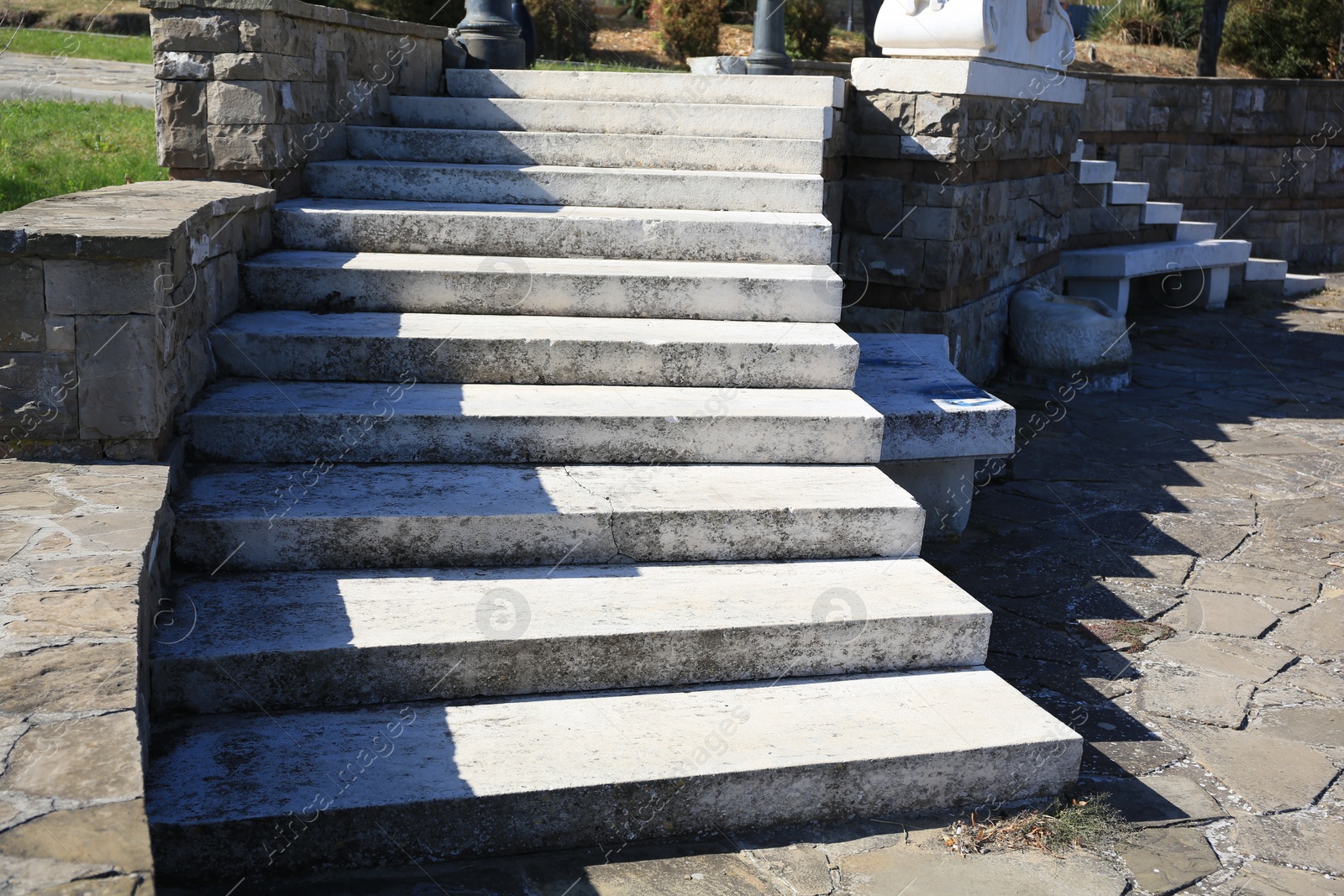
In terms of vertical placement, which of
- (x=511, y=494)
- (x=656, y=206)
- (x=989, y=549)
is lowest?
(x=989, y=549)

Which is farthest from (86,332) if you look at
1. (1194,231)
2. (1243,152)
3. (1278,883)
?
(1243,152)

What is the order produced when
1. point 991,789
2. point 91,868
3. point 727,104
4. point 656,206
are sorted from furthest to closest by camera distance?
point 727,104 < point 656,206 < point 991,789 < point 91,868

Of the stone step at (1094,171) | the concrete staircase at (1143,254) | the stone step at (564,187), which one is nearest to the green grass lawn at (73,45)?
the stone step at (564,187)

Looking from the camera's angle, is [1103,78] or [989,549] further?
[1103,78]

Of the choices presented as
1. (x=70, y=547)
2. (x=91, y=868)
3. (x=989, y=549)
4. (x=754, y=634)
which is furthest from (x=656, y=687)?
(x=989, y=549)

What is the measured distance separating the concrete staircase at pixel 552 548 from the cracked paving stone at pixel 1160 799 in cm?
21

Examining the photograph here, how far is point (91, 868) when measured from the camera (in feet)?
5.36

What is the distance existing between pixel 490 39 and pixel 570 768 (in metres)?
5.39

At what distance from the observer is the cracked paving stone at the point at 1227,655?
3943 mm

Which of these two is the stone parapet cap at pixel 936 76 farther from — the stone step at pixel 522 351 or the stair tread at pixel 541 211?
the stone step at pixel 522 351

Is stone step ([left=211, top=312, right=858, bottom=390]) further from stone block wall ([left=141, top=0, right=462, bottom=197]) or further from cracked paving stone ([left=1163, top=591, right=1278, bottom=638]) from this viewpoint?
cracked paving stone ([left=1163, top=591, right=1278, bottom=638])

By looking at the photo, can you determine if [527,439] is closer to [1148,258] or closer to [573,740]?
[573,740]

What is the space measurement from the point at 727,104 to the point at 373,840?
4.38m

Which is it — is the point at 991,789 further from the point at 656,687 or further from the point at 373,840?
the point at 373,840
